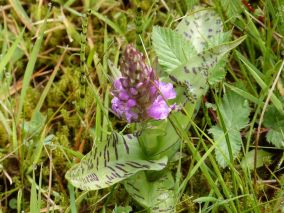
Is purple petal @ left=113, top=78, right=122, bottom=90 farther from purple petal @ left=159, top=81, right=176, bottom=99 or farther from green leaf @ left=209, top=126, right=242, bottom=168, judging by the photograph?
green leaf @ left=209, top=126, right=242, bottom=168

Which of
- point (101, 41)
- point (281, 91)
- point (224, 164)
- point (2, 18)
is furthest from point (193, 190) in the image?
point (2, 18)

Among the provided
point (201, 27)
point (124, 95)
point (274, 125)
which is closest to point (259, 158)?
point (274, 125)

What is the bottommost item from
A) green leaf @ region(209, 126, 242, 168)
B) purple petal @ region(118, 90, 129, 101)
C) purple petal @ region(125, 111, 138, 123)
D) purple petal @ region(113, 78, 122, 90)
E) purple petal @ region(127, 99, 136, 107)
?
green leaf @ region(209, 126, 242, 168)

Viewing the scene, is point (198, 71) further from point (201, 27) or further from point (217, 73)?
point (201, 27)

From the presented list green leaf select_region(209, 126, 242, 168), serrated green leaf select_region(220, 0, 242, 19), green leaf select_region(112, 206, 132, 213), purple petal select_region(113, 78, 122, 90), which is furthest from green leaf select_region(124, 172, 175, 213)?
serrated green leaf select_region(220, 0, 242, 19)

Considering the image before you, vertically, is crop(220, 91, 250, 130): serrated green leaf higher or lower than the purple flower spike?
lower

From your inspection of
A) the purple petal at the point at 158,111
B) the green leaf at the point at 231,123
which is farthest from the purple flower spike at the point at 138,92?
the green leaf at the point at 231,123
